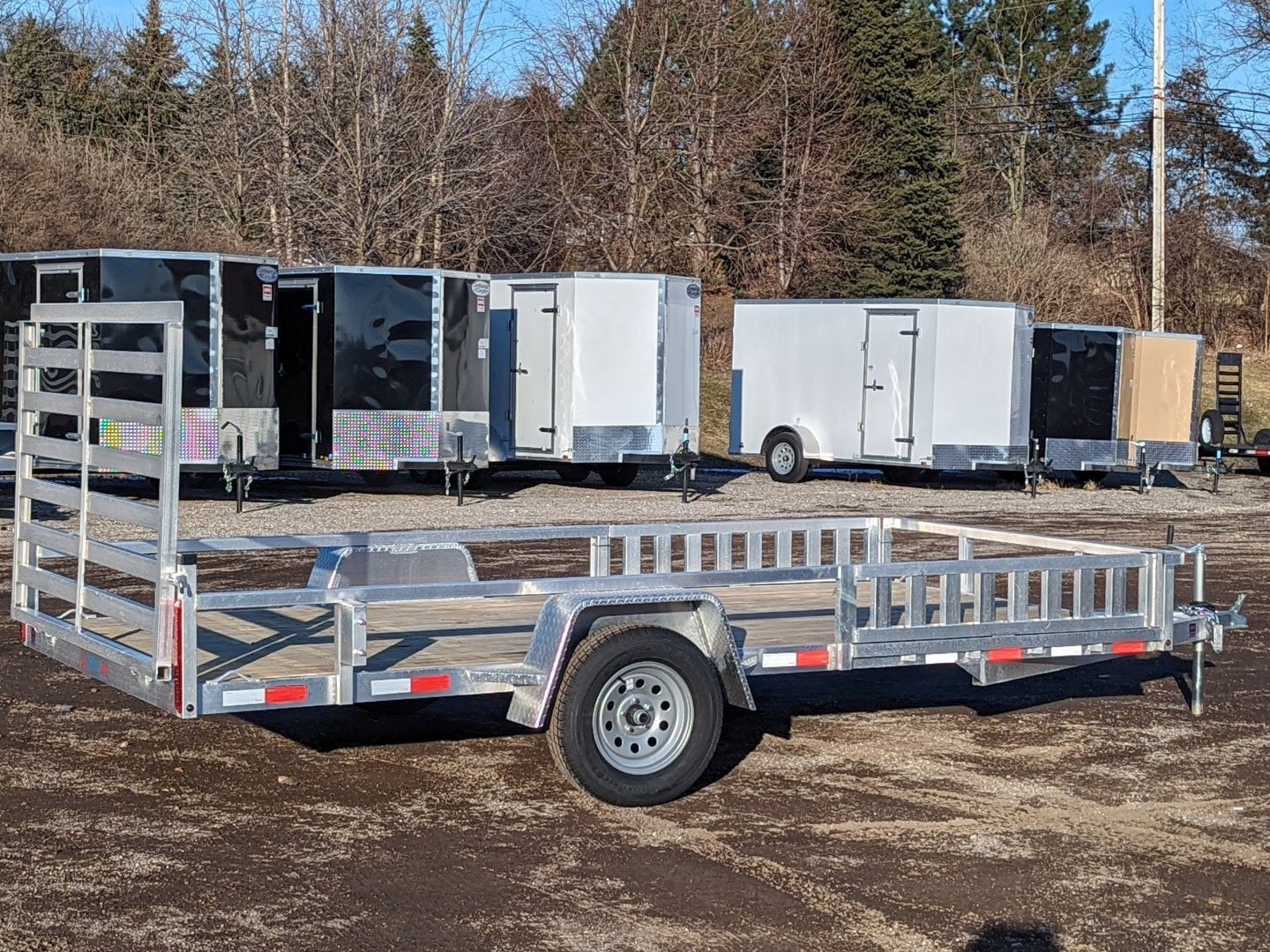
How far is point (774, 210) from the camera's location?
43.3 m

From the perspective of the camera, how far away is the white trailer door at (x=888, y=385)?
77.7ft

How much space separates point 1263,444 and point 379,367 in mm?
16024

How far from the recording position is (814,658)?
698 centimetres

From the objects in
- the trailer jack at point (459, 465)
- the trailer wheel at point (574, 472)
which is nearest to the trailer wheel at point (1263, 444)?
the trailer wheel at point (574, 472)

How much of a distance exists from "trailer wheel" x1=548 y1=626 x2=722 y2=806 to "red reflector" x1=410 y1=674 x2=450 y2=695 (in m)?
0.46

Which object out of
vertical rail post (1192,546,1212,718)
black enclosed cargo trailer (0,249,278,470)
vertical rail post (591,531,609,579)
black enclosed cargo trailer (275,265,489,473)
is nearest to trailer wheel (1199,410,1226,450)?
black enclosed cargo trailer (275,265,489,473)

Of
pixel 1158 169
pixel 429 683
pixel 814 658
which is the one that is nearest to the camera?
pixel 429 683

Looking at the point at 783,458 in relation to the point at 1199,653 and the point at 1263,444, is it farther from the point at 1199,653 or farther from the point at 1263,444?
the point at 1199,653

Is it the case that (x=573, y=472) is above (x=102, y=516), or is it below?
below

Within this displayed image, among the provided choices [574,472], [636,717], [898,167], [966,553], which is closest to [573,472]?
[574,472]

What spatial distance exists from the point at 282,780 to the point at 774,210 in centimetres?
3730

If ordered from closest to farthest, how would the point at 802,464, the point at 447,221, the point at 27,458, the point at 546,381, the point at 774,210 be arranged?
the point at 27,458
the point at 546,381
the point at 802,464
the point at 447,221
the point at 774,210

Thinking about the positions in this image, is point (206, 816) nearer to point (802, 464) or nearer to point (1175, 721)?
point (1175, 721)

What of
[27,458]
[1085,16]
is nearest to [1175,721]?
[27,458]
